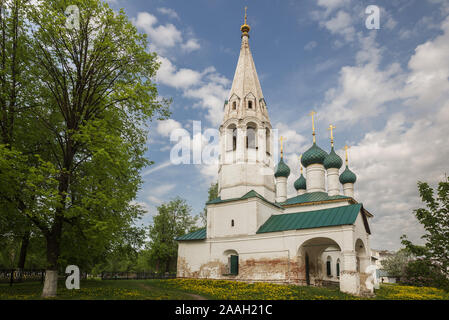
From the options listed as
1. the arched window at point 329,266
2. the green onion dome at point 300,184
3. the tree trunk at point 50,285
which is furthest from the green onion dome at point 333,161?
the tree trunk at point 50,285

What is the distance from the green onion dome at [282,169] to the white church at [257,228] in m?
8.71

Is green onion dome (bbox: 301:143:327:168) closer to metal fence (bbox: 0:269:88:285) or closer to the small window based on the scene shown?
the small window

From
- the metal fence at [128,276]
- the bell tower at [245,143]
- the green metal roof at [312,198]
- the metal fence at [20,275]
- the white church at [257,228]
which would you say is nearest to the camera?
the metal fence at [20,275]

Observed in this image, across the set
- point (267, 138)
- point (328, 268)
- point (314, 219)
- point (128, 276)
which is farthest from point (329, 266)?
point (128, 276)

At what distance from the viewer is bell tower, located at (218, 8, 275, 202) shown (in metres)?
23.4

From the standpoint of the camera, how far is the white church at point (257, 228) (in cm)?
1886

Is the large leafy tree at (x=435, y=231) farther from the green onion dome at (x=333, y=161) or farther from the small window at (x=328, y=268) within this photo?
the green onion dome at (x=333, y=161)

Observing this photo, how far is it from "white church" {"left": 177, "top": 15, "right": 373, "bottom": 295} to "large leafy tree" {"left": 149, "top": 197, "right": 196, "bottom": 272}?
9946 mm

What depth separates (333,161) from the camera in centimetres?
3478

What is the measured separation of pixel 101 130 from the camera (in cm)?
1122

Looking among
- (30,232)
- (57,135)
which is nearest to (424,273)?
(57,135)

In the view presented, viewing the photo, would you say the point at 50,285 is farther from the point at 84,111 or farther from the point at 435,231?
the point at 435,231
